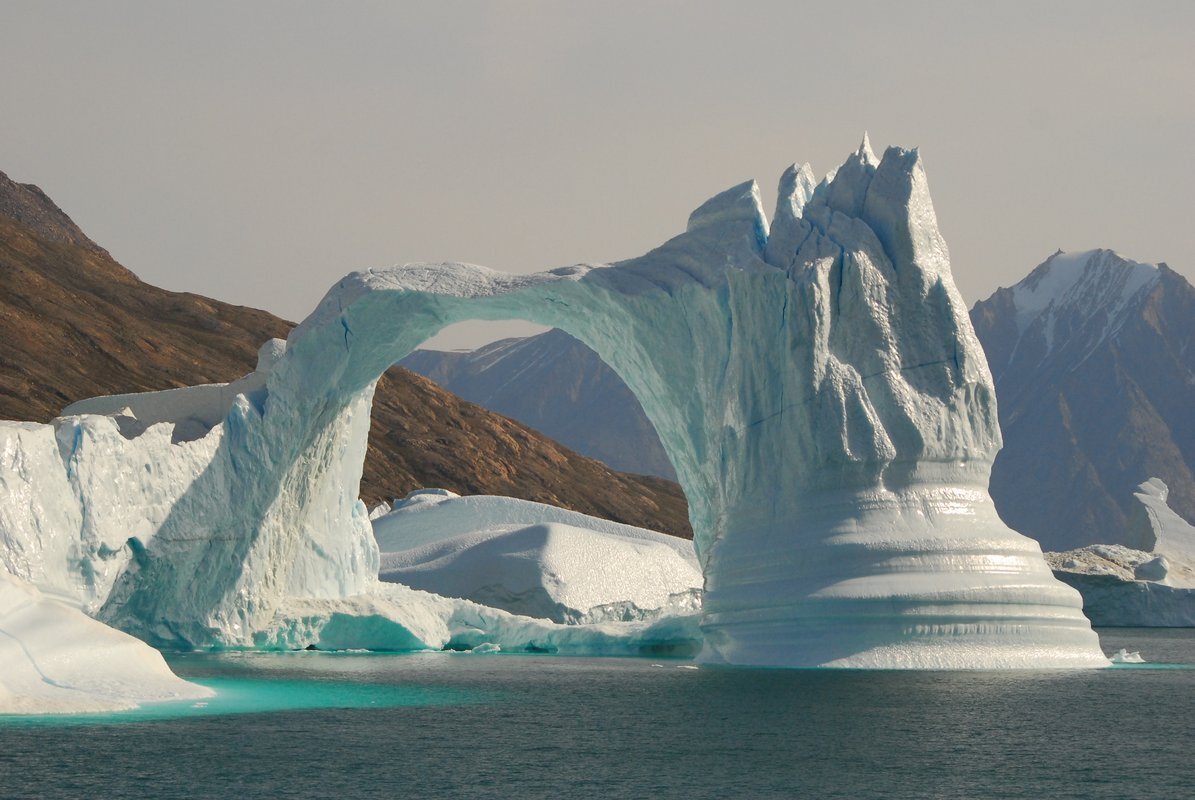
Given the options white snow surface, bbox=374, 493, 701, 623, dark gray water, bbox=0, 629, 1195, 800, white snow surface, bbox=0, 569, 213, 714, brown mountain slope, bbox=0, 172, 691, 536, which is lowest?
dark gray water, bbox=0, 629, 1195, 800

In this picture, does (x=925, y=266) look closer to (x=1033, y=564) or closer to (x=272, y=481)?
(x=1033, y=564)

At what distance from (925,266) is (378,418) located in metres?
63.4

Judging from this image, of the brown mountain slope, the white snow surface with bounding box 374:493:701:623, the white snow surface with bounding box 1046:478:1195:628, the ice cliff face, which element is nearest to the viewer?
the ice cliff face

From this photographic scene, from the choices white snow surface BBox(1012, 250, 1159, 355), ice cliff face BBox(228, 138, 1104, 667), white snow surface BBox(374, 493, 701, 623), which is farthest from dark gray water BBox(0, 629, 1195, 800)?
white snow surface BBox(1012, 250, 1159, 355)

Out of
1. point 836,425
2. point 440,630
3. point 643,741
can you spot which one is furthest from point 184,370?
point 643,741

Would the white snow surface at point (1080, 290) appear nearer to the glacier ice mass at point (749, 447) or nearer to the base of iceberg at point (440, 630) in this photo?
the base of iceberg at point (440, 630)

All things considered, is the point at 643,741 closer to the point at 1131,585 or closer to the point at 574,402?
the point at 1131,585

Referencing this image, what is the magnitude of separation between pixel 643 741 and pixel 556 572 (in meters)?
16.3

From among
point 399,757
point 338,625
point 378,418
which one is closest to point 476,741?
point 399,757

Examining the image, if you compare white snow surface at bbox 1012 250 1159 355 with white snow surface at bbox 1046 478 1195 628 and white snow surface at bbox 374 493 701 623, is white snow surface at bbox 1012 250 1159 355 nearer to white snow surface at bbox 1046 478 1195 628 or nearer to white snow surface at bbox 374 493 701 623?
white snow surface at bbox 1046 478 1195 628

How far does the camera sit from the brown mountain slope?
6456 centimetres

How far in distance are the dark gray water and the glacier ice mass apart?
3.49 feet

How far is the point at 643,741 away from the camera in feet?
39.3

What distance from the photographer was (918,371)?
62.2 feet
